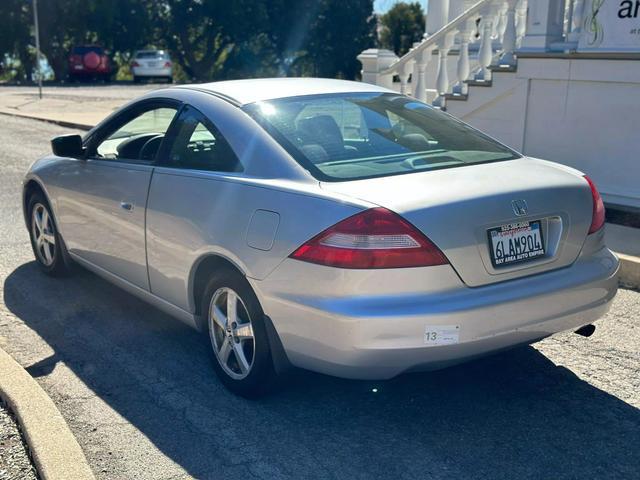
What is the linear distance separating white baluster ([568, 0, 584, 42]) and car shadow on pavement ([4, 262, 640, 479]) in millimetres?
5163

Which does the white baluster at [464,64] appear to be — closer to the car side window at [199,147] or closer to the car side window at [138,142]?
the car side window at [138,142]

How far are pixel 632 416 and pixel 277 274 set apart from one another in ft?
6.14

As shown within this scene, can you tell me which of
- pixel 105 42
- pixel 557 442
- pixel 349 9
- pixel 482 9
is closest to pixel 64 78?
pixel 105 42

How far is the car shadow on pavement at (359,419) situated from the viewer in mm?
3645

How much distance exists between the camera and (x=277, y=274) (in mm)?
3865

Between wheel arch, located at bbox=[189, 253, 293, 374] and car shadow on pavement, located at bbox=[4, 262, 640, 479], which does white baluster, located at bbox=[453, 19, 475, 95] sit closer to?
car shadow on pavement, located at bbox=[4, 262, 640, 479]

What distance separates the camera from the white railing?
9.22 meters

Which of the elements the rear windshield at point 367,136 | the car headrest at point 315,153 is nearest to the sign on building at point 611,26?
the rear windshield at point 367,136

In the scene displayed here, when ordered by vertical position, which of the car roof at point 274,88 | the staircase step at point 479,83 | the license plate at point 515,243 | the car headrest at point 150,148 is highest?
the car roof at point 274,88

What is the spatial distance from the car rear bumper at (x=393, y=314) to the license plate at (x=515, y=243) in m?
0.11

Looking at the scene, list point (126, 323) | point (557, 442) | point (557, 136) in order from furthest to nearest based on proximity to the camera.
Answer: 1. point (557, 136)
2. point (126, 323)
3. point (557, 442)

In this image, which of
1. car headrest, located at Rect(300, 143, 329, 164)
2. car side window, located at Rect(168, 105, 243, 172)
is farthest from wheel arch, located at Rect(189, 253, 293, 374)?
car headrest, located at Rect(300, 143, 329, 164)

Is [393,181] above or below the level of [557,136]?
above

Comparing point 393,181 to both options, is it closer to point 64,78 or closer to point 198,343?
point 198,343
